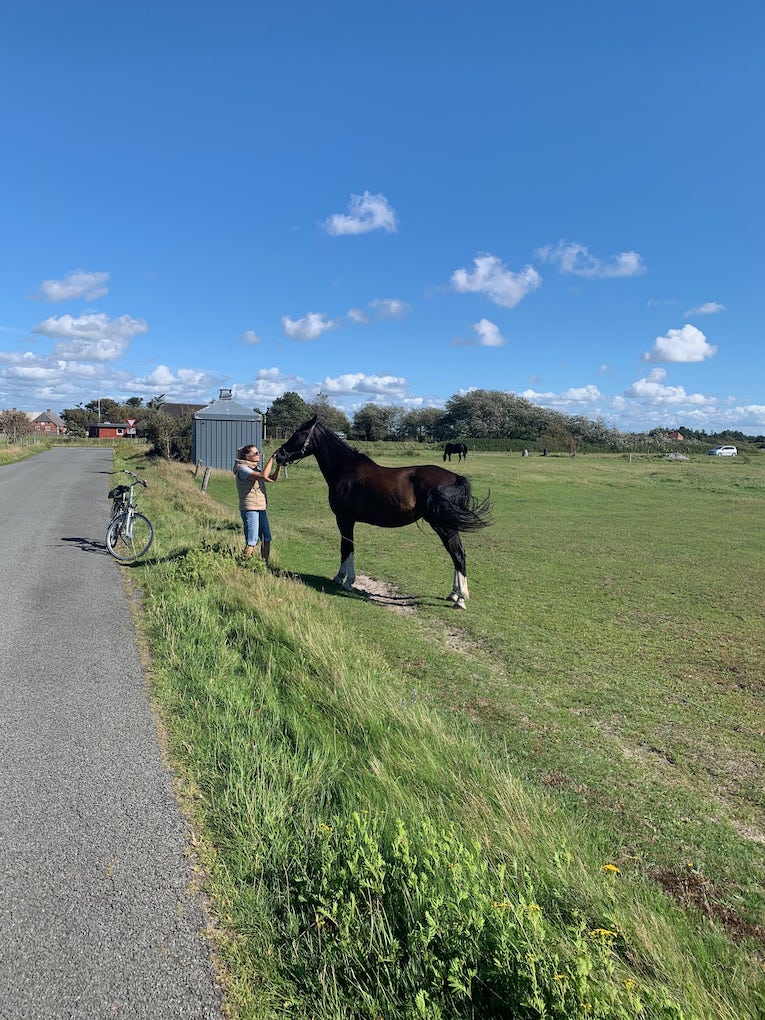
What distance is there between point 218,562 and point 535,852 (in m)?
6.65

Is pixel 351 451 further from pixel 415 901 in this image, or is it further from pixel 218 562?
pixel 415 901

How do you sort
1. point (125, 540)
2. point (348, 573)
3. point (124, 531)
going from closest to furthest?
point (348, 573)
point (124, 531)
point (125, 540)

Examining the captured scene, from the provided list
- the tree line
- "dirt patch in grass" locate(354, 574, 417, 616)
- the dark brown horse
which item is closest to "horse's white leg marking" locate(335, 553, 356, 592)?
the dark brown horse

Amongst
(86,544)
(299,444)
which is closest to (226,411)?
(86,544)

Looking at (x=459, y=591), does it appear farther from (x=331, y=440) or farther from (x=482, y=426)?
(x=482, y=426)

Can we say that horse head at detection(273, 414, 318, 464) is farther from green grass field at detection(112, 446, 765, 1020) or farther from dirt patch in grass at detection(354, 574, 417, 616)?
dirt patch in grass at detection(354, 574, 417, 616)

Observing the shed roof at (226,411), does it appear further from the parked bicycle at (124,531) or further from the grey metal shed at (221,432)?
the parked bicycle at (124,531)

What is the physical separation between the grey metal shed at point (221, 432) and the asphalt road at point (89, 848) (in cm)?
2262

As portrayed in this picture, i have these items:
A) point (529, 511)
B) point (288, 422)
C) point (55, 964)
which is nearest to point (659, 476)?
point (529, 511)

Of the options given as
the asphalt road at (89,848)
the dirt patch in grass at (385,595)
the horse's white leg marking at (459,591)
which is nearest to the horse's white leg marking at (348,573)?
the dirt patch in grass at (385,595)

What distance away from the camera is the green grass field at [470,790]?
2186mm

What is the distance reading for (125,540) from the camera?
11117mm

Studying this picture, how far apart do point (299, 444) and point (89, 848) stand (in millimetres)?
6999

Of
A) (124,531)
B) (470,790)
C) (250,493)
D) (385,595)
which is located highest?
(250,493)
